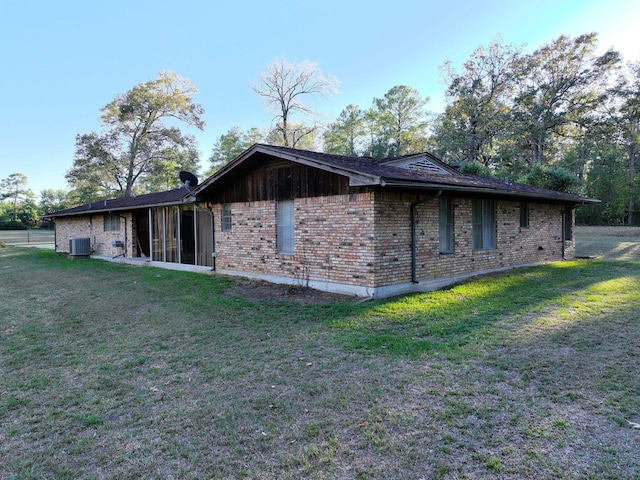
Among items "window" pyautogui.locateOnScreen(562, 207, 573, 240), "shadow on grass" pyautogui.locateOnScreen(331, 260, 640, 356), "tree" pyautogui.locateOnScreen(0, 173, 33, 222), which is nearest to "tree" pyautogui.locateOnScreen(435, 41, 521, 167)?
"window" pyautogui.locateOnScreen(562, 207, 573, 240)

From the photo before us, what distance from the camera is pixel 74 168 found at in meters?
32.1

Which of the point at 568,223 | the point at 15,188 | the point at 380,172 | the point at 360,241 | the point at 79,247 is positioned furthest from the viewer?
the point at 15,188

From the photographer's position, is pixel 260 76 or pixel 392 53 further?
pixel 260 76

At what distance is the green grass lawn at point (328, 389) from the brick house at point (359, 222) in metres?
1.10

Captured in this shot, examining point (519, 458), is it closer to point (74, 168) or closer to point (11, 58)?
point (11, 58)

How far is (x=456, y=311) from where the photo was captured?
641 cm

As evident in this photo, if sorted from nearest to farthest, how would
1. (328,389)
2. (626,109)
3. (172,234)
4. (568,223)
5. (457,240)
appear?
(328,389) < (457,240) < (172,234) < (568,223) < (626,109)

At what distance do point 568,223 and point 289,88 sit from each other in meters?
23.2

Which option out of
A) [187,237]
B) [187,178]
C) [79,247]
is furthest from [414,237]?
[79,247]

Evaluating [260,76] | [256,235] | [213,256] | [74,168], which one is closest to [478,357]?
[256,235]

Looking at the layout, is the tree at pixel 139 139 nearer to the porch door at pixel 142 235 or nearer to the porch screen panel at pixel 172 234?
the porch door at pixel 142 235

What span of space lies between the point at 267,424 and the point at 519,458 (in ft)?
5.97

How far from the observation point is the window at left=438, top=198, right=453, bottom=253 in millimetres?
9031

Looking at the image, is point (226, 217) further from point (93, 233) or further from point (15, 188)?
point (15, 188)
